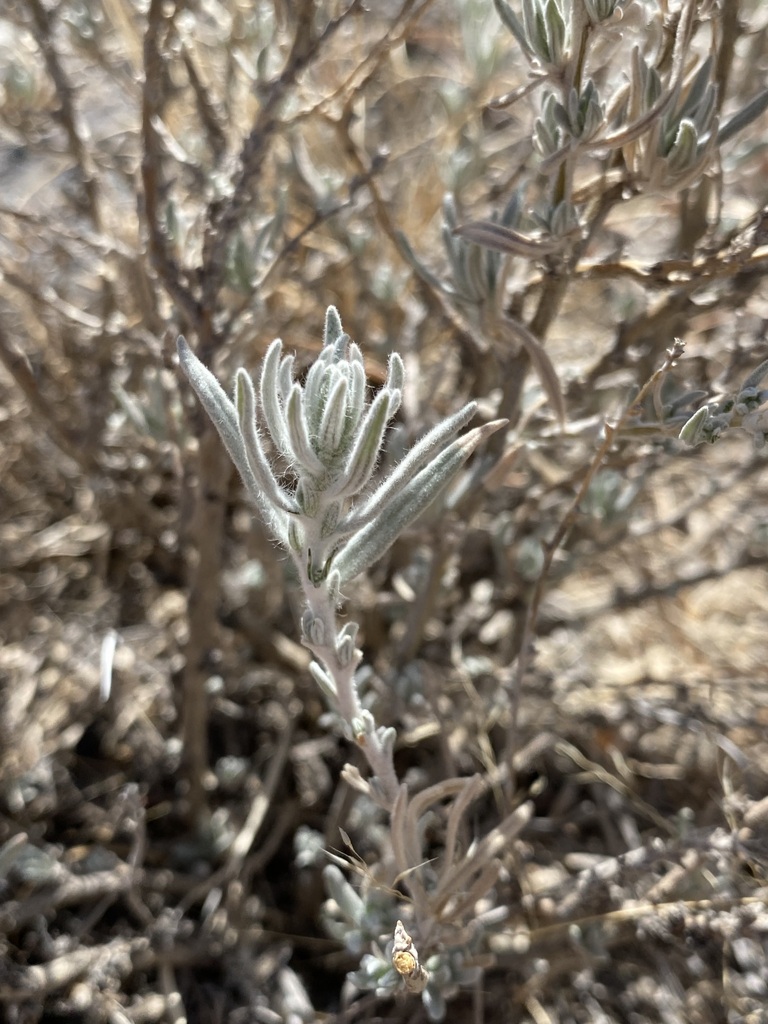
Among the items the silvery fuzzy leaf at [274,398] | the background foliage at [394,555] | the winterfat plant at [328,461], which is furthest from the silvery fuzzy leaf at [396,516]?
the background foliage at [394,555]

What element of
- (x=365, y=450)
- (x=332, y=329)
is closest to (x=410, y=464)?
(x=365, y=450)

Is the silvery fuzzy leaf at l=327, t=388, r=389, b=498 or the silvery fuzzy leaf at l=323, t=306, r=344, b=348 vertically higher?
the silvery fuzzy leaf at l=323, t=306, r=344, b=348

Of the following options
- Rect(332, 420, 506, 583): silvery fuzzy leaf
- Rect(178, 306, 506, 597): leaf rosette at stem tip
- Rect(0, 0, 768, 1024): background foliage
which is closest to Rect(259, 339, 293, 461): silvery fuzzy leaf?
Rect(178, 306, 506, 597): leaf rosette at stem tip

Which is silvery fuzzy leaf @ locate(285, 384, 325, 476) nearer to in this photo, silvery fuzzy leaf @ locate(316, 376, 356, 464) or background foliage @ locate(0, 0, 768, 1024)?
silvery fuzzy leaf @ locate(316, 376, 356, 464)

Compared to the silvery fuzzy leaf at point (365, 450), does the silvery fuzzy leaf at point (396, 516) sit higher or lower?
lower

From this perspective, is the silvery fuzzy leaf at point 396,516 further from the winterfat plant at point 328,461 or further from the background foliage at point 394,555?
the background foliage at point 394,555

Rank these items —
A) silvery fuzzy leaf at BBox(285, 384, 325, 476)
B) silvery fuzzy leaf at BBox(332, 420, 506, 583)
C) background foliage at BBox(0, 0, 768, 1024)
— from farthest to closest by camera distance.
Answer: background foliage at BBox(0, 0, 768, 1024) < silvery fuzzy leaf at BBox(332, 420, 506, 583) < silvery fuzzy leaf at BBox(285, 384, 325, 476)

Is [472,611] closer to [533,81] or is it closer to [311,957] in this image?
[311,957]
